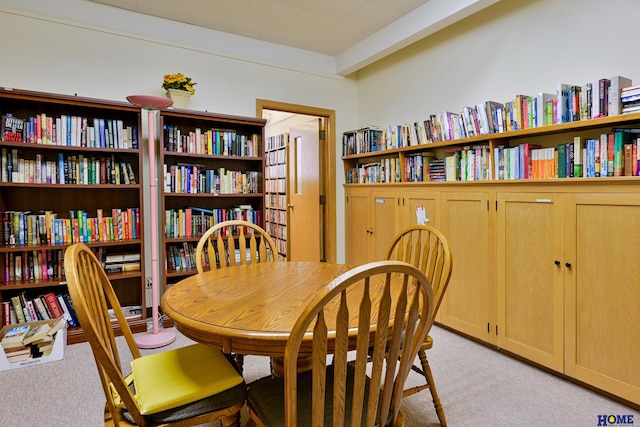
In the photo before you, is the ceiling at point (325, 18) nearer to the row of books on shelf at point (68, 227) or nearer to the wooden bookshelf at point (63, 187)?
the wooden bookshelf at point (63, 187)

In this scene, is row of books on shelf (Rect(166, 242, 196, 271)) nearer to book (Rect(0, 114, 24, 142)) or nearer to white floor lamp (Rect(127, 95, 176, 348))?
white floor lamp (Rect(127, 95, 176, 348))

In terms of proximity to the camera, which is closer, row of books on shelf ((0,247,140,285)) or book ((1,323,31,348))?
book ((1,323,31,348))

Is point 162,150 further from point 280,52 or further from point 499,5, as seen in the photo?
point 499,5

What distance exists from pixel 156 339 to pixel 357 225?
2182 millimetres

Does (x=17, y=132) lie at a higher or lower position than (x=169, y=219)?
higher

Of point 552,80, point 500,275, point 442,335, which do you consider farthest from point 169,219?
point 552,80

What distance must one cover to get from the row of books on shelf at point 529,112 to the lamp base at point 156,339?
2.49 meters

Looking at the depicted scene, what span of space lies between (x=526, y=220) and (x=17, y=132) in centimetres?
351

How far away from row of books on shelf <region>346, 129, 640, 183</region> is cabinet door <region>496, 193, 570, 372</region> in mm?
178

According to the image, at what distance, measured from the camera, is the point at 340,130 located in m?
4.27

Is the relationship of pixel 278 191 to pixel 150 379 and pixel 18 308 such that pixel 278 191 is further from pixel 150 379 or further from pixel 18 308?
pixel 150 379

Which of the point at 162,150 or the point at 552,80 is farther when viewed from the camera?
the point at 162,150

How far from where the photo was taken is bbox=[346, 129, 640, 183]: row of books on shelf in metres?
1.93

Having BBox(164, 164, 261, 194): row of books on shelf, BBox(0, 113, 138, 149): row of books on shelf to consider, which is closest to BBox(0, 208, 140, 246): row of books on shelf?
BBox(164, 164, 261, 194): row of books on shelf
